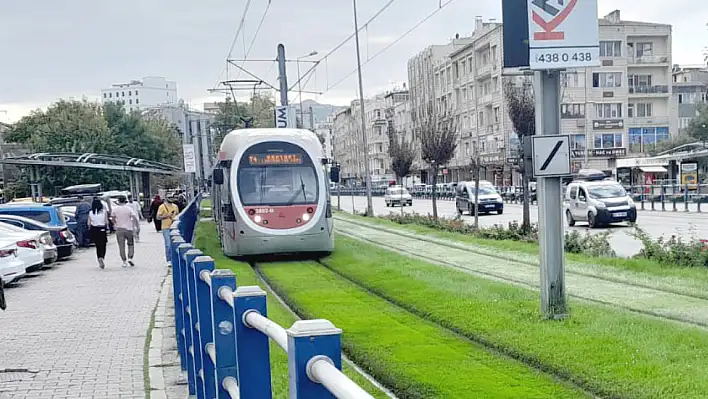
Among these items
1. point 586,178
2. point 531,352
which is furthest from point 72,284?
point 586,178

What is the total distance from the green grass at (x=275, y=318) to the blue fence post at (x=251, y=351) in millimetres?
123

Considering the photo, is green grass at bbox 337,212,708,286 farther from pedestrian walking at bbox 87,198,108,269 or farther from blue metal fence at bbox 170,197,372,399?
pedestrian walking at bbox 87,198,108,269

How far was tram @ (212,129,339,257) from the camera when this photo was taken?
742 inches

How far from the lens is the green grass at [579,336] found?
673 centimetres

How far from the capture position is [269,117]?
87.8m

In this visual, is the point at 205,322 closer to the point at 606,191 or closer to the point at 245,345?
the point at 245,345

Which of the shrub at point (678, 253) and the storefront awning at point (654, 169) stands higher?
the storefront awning at point (654, 169)

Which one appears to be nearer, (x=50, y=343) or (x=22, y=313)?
(x=50, y=343)

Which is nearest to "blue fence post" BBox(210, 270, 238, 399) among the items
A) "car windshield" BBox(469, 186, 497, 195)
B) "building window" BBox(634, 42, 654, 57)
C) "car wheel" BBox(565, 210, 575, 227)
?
"car wheel" BBox(565, 210, 575, 227)

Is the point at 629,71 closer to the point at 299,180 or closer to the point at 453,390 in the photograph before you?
the point at 299,180

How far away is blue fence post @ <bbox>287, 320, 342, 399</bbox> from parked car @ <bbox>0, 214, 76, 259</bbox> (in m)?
21.1

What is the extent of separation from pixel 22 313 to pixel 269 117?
7569cm

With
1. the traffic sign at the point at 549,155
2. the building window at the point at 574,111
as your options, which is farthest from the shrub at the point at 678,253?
the building window at the point at 574,111

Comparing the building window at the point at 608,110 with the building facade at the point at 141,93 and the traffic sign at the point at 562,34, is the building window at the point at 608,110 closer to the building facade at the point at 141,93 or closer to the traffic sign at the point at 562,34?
the traffic sign at the point at 562,34
